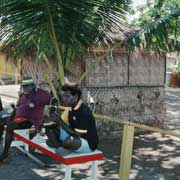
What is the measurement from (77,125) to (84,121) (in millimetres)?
143

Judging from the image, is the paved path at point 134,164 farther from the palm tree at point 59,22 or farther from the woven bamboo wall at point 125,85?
the palm tree at point 59,22

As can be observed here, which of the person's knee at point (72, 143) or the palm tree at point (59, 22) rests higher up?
the palm tree at point (59, 22)

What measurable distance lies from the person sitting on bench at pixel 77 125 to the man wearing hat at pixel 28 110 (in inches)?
53.8

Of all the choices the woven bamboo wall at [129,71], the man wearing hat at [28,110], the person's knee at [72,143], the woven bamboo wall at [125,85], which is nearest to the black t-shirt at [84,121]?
the person's knee at [72,143]

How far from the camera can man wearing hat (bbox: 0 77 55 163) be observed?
263 inches

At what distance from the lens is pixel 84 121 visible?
5.12 meters

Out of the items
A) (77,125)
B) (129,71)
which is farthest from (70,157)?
(129,71)

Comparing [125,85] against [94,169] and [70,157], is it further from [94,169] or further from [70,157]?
[70,157]

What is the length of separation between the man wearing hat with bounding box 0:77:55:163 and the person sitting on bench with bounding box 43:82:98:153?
4.49 feet

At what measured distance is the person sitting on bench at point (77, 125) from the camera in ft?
16.9

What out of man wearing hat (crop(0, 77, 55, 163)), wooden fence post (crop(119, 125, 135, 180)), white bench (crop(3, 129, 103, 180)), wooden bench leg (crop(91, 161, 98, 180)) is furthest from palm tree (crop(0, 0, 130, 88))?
wooden fence post (crop(119, 125, 135, 180))

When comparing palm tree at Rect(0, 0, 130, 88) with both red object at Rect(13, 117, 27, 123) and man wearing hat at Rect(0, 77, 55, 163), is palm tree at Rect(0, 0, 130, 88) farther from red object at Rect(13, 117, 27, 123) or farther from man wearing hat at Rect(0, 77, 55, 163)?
red object at Rect(13, 117, 27, 123)

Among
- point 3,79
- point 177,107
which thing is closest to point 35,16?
point 177,107

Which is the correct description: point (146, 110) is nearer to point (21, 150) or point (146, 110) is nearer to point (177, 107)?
point (21, 150)
